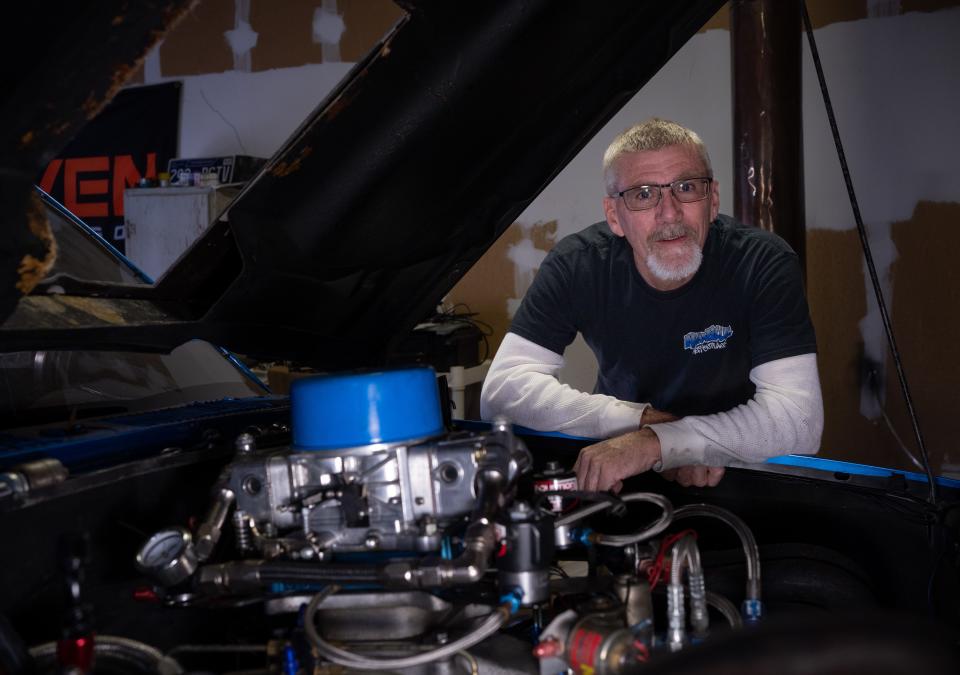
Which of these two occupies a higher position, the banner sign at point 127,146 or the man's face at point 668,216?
the banner sign at point 127,146

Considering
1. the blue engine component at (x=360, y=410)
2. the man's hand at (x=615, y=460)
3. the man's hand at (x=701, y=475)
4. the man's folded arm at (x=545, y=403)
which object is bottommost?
the man's hand at (x=701, y=475)

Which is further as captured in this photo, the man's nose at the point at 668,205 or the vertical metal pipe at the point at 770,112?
the vertical metal pipe at the point at 770,112

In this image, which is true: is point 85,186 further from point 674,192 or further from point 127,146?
point 674,192

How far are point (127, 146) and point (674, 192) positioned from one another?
5151 millimetres

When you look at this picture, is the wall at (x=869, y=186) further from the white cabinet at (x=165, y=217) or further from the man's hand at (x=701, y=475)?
the man's hand at (x=701, y=475)

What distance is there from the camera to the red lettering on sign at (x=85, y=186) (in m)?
6.44

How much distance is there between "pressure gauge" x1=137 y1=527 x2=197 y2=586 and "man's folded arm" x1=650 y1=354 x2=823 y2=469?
2.87 feet

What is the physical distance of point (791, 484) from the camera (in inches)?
62.0

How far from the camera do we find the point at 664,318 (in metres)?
2.38

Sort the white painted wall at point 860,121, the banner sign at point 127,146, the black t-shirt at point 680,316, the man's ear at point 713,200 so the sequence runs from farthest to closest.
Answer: the banner sign at point 127,146 → the white painted wall at point 860,121 → the man's ear at point 713,200 → the black t-shirt at point 680,316

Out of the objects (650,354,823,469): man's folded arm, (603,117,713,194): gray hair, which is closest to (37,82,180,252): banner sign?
(603,117,713,194): gray hair

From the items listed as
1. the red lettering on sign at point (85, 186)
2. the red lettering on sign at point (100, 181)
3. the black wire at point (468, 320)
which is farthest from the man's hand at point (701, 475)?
the red lettering on sign at point (85, 186)

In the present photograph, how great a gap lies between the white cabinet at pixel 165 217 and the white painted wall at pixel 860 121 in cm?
204

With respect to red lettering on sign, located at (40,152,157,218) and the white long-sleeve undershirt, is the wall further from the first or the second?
the white long-sleeve undershirt
